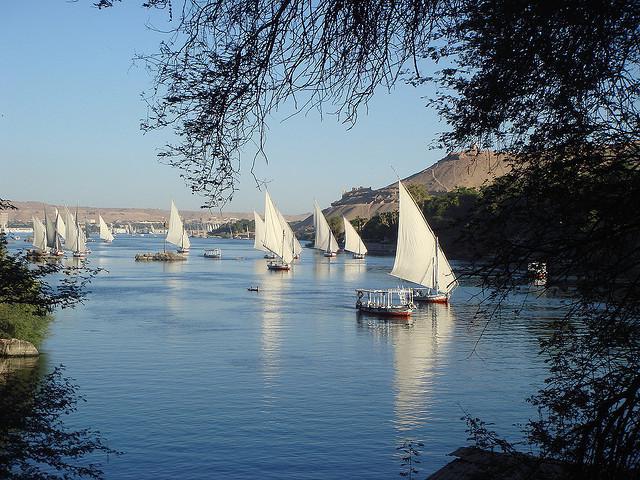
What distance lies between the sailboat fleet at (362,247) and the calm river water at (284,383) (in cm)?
156

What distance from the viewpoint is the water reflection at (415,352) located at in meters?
17.6

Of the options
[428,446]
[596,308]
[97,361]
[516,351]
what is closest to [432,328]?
[516,351]

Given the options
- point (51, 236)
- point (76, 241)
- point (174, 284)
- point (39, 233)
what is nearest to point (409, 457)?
point (174, 284)

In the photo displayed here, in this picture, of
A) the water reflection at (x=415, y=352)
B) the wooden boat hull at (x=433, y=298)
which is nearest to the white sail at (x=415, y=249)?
the water reflection at (x=415, y=352)

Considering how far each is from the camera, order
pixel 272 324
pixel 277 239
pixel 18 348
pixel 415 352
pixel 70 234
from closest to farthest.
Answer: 1. pixel 18 348
2. pixel 415 352
3. pixel 272 324
4. pixel 277 239
5. pixel 70 234

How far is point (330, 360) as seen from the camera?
23.7 m

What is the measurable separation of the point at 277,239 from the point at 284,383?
49.5 meters

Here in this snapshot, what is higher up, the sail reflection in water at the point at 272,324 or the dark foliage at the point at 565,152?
the dark foliage at the point at 565,152

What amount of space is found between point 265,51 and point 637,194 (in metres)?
2.02

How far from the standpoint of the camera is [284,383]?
20.1 m

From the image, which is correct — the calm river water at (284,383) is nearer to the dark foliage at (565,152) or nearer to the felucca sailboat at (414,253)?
the felucca sailboat at (414,253)

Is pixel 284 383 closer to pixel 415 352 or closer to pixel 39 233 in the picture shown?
pixel 415 352

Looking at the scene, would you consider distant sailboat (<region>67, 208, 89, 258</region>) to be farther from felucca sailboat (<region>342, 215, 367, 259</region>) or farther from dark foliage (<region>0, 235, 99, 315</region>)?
dark foliage (<region>0, 235, 99, 315</region>)

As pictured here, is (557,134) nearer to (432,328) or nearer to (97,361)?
(97,361)
